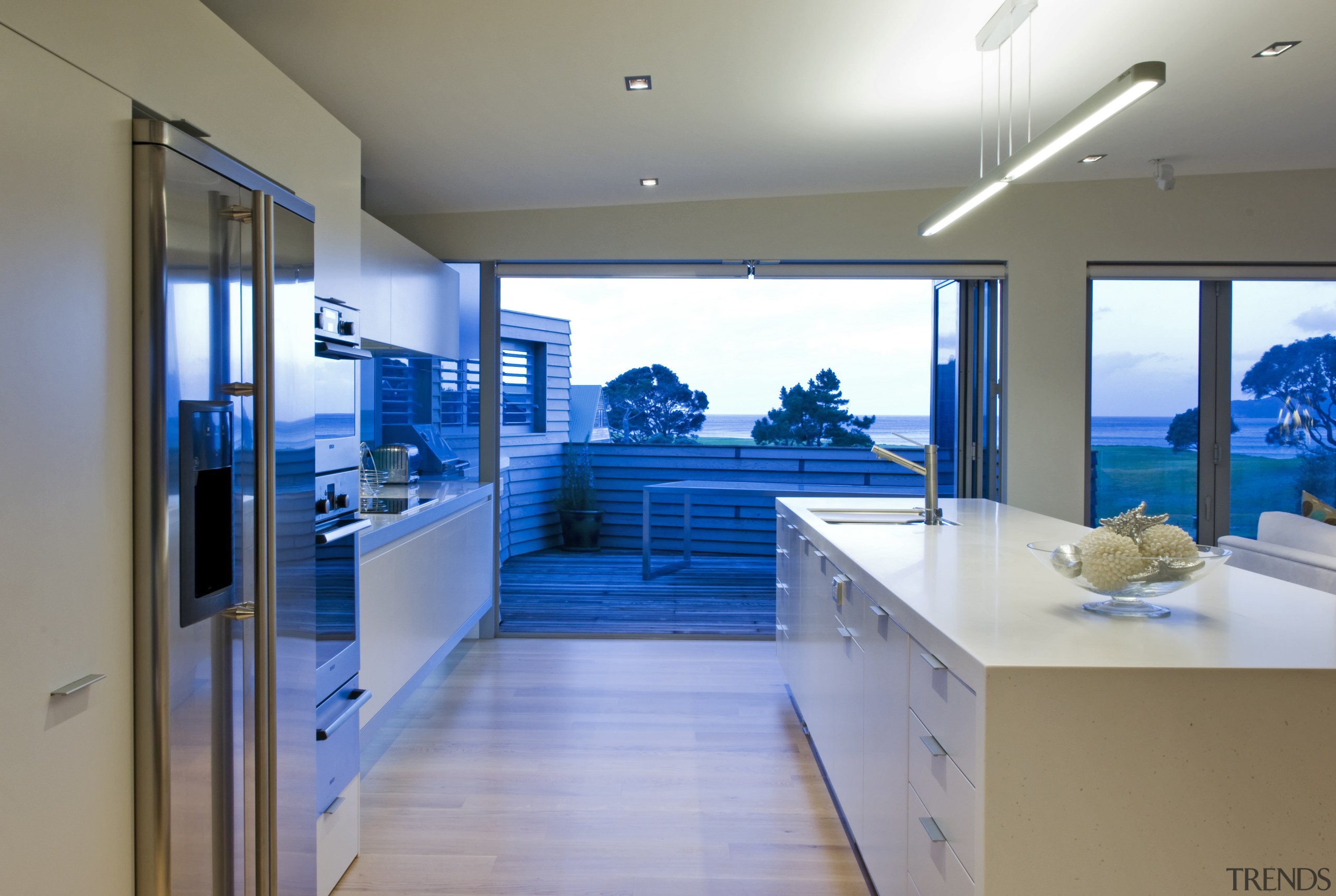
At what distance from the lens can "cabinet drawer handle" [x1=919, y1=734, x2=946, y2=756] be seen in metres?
1.56

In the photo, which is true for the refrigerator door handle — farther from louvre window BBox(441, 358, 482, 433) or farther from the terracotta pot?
the terracotta pot

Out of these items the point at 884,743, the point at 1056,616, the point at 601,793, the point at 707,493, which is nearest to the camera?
the point at 1056,616

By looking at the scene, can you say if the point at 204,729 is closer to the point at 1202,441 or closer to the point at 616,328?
the point at 1202,441

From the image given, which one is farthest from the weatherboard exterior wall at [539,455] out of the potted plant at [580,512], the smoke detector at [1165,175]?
the smoke detector at [1165,175]

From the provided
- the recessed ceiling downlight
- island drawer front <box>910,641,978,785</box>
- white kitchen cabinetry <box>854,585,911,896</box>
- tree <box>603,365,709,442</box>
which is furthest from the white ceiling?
tree <box>603,365,709,442</box>

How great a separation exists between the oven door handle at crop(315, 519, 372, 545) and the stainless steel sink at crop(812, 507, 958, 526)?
1833mm

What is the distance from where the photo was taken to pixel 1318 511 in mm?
3881

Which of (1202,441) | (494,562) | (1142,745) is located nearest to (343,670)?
(1142,745)

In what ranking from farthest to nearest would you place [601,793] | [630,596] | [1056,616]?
[630,596] < [601,793] < [1056,616]

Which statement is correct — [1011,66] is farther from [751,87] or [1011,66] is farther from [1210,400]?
[1210,400]

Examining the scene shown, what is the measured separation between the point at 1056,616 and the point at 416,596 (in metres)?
2.48

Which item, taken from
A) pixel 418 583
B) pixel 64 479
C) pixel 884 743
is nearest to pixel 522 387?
pixel 418 583

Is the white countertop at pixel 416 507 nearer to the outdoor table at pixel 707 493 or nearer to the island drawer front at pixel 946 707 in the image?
the island drawer front at pixel 946 707

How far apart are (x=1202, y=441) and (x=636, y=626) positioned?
142 inches
